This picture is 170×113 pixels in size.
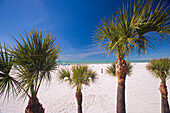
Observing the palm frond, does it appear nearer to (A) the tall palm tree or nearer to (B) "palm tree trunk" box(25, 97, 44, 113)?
(B) "palm tree trunk" box(25, 97, 44, 113)

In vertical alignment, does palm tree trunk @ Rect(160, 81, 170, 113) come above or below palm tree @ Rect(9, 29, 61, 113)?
below

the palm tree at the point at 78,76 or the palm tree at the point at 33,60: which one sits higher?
the palm tree at the point at 33,60

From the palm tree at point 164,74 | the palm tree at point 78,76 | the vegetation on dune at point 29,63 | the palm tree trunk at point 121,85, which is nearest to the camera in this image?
the vegetation on dune at point 29,63

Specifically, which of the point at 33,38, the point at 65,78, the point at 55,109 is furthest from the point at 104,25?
the point at 55,109

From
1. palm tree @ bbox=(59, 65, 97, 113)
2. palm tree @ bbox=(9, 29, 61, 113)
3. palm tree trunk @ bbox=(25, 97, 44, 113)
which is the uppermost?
palm tree @ bbox=(9, 29, 61, 113)

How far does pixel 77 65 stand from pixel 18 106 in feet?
19.7

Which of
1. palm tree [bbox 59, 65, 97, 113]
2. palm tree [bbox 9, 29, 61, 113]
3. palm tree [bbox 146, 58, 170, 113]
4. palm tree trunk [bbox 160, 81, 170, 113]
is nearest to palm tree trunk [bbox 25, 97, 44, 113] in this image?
palm tree [bbox 9, 29, 61, 113]

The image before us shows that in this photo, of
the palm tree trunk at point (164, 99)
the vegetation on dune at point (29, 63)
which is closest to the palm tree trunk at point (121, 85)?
the vegetation on dune at point (29, 63)

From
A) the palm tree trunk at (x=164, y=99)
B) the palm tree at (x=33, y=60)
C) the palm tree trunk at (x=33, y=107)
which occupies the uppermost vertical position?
the palm tree at (x=33, y=60)

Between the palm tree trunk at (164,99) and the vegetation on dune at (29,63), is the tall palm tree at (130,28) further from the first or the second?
the palm tree trunk at (164,99)

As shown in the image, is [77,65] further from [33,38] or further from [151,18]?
[151,18]

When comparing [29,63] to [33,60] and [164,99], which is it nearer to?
[33,60]

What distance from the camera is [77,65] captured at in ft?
13.1

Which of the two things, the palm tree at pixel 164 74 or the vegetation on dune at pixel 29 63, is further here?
the palm tree at pixel 164 74
